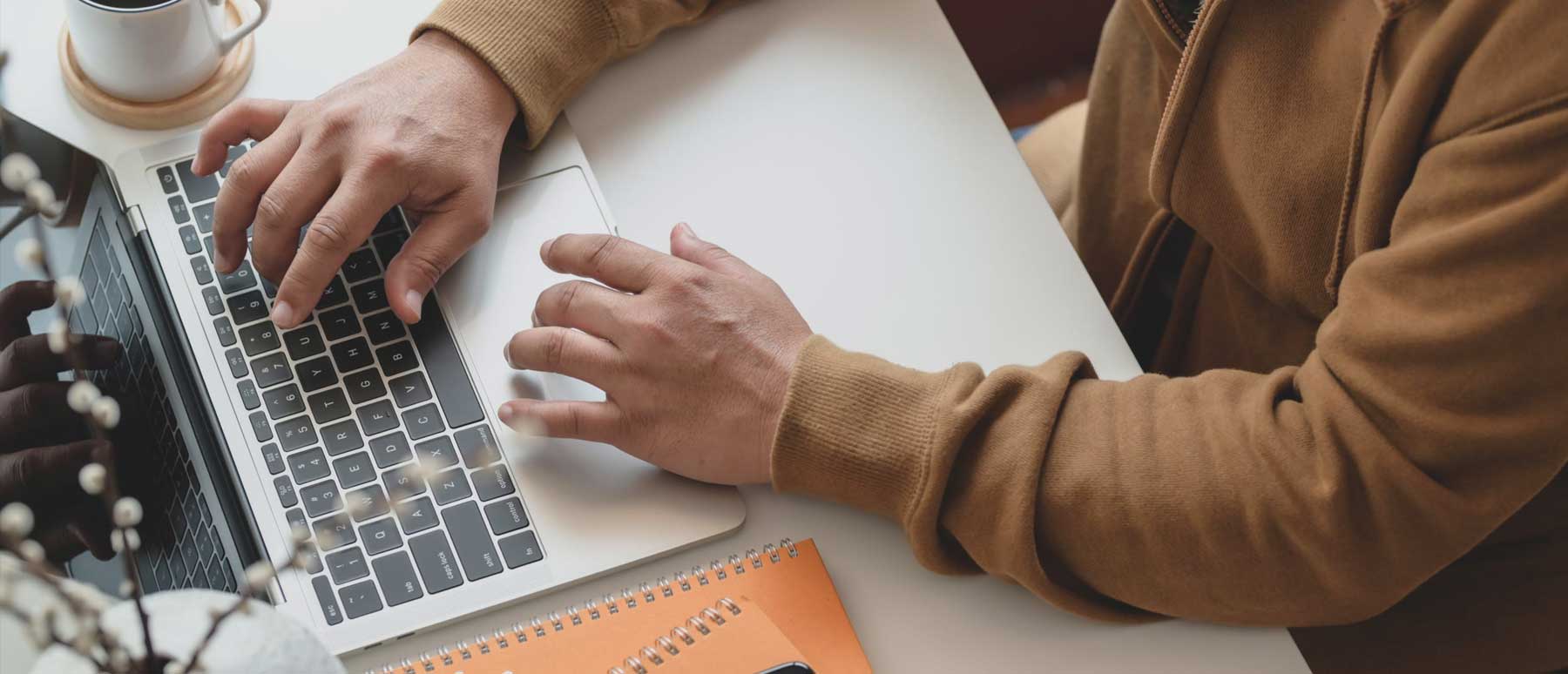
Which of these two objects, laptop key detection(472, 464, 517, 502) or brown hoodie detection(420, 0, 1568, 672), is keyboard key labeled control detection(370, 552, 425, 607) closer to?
laptop key detection(472, 464, 517, 502)

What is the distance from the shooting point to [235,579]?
0.68m

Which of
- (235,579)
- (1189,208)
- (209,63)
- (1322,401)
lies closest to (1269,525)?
(1322,401)

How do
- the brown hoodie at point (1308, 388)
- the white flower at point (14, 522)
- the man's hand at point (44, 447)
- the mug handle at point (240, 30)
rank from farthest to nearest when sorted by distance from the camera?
the mug handle at point (240, 30) < the man's hand at point (44, 447) < the brown hoodie at point (1308, 388) < the white flower at point (14, 522)

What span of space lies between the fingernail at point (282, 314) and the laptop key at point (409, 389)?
0.07m

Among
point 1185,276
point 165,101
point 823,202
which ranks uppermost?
point 165,101

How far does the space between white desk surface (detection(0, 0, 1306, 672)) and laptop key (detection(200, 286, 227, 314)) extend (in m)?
0.13

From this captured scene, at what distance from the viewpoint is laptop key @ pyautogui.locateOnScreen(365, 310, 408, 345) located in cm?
75

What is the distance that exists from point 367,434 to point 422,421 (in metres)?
0.03

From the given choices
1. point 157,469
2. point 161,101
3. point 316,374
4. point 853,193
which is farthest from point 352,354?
point 853,193

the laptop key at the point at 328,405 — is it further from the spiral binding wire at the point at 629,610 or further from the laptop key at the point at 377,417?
the spiral binding wire at the point at 629,610

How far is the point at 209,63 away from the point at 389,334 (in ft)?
0.73

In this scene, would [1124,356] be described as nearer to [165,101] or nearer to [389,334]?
[389,334]

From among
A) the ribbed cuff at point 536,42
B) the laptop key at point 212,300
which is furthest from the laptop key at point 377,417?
the ribbed cuff at point 536,42

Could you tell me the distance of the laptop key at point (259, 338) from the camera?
0.73 m
